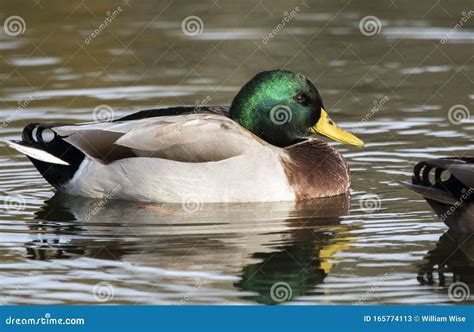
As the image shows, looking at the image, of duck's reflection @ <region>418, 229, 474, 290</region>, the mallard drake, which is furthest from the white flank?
duck's reflection @ <region>418, 229, 474, 290</region>

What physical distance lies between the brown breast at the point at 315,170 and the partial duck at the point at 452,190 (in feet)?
5.98

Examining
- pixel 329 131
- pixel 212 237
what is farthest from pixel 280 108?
pixel 212 237

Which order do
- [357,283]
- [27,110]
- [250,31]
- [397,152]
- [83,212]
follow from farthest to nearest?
[250,31] < [27,110] < [397,152] < [83,212] < [357,283]

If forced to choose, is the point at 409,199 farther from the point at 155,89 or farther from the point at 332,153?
the point at 155,89

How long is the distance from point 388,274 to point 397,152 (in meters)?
3.89

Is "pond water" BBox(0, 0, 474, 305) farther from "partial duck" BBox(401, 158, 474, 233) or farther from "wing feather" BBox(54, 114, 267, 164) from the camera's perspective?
"wing feather" BBox(54, 114, 267, 164)

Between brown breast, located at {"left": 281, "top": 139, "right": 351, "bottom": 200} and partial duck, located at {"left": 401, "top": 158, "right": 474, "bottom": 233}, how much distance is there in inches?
71.7

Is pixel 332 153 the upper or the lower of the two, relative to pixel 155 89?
lower

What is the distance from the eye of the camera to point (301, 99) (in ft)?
40.6

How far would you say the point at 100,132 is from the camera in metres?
12.3

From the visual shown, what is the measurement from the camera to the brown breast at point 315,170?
12.1 m

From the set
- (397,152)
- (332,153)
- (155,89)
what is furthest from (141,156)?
(155,89)

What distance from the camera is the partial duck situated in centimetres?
1017

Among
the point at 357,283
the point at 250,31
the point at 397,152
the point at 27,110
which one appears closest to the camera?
the point at 357,283
